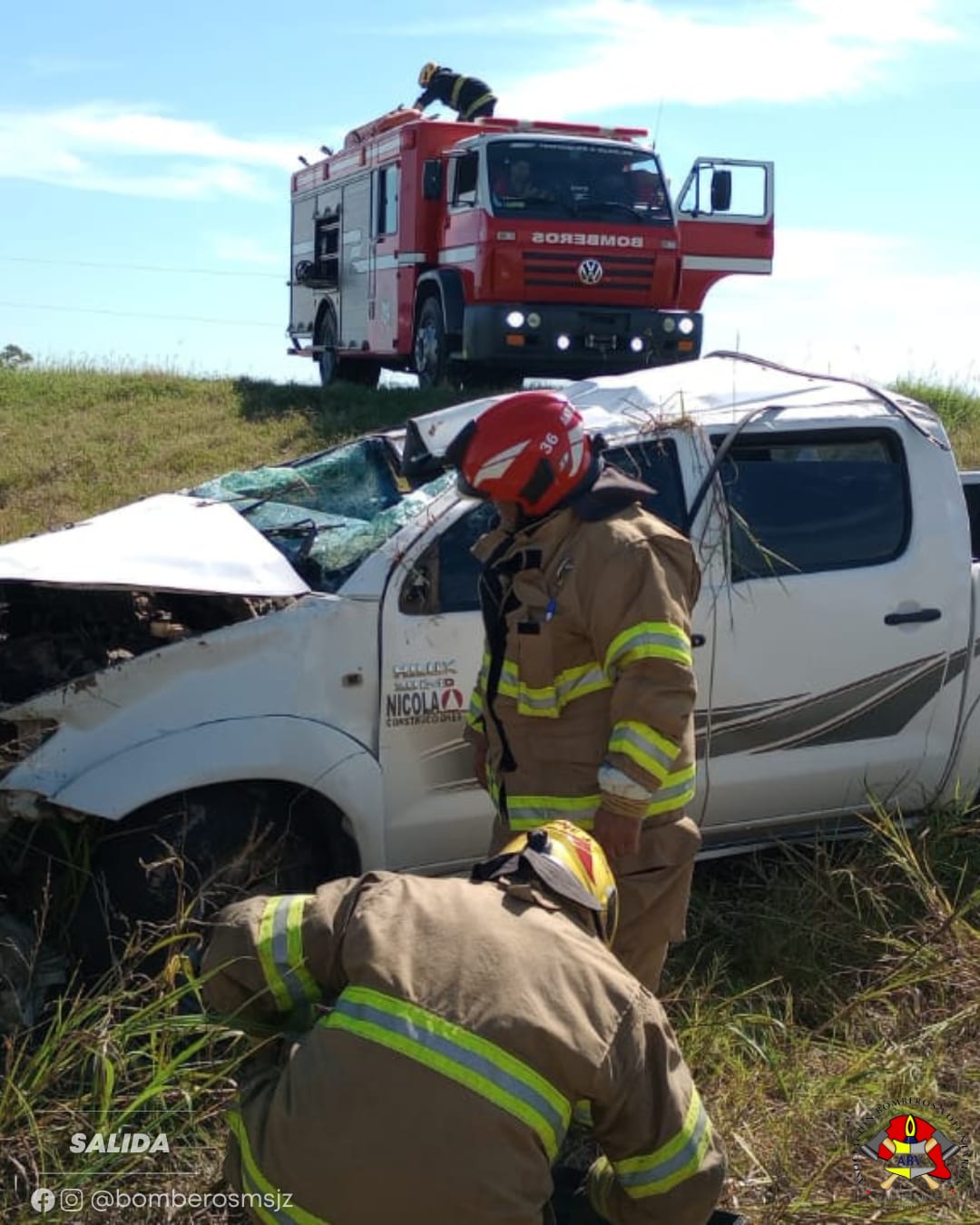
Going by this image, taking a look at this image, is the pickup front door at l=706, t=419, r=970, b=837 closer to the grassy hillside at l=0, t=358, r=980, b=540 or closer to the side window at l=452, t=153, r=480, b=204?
the grassy hillside at l=0, t=358, r=980, b=540

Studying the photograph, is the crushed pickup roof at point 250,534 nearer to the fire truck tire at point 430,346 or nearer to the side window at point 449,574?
the side window at point 449,574

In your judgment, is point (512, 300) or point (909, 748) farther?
point (512, 300)

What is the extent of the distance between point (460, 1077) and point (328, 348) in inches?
596

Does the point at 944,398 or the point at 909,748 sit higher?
the point at 944,398

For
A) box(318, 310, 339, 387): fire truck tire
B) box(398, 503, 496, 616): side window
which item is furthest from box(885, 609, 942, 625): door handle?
box(318, 310, 339, 387): fire truck tire

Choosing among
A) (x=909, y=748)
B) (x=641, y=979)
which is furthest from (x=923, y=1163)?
(x=909, y=748)

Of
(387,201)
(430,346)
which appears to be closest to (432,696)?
(430,346)

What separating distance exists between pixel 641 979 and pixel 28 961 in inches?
56.1

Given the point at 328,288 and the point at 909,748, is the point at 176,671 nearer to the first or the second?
the point at 909,748

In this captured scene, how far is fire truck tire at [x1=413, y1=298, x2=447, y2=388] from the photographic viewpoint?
12938mm

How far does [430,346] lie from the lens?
13312 mm

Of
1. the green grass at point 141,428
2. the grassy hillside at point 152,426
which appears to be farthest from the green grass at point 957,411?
the green grass at point 141,428

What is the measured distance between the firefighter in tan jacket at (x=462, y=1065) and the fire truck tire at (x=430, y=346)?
1109 centimetres

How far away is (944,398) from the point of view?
1323cm
